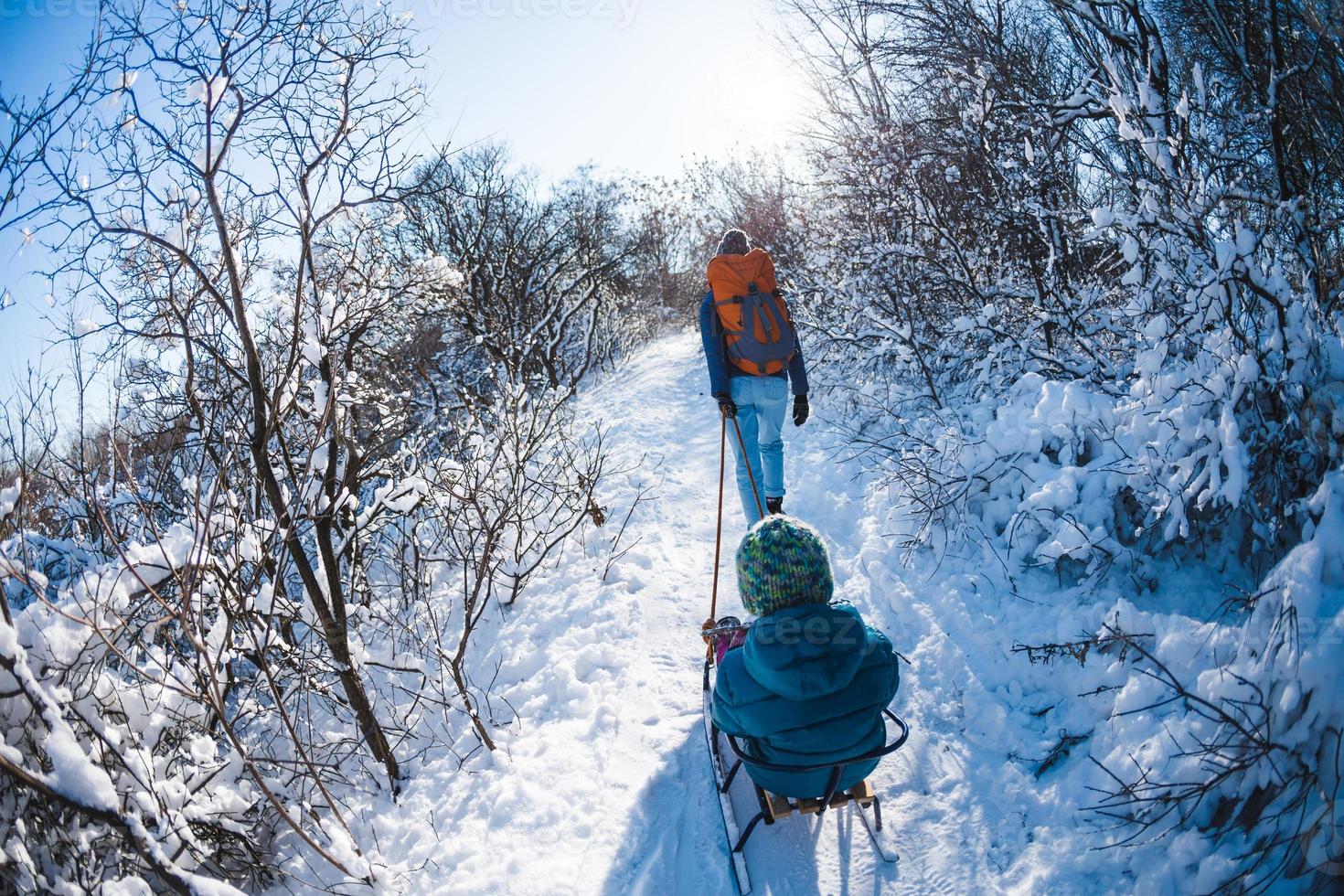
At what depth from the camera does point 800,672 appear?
2.13 m

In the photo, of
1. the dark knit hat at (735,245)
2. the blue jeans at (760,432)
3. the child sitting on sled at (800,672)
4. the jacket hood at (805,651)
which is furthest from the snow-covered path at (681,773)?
the dark knit hat at (735,245)

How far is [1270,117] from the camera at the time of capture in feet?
10.8

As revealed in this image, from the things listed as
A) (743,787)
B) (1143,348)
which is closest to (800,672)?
(743,787)

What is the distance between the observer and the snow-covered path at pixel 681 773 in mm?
2529

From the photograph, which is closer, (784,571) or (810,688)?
(810,688)

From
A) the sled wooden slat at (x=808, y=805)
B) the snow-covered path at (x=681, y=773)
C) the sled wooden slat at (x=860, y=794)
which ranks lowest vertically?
the snow-covered path at (x=681, y=773)

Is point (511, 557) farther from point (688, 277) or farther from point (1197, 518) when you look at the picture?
point (688, 277)

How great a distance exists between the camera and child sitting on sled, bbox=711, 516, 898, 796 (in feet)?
7.05

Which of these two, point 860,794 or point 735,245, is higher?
point 735,245

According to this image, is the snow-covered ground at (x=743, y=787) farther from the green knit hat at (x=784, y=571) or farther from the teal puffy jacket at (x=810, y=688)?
the green knit hat at (x=784, y=571)

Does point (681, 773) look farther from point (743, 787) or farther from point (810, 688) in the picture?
point (810, 688)

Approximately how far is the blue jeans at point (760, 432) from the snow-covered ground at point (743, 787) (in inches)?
32.5

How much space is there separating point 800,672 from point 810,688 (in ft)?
0.21

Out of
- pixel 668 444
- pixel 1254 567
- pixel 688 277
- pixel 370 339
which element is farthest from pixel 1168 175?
pixel 688 277
